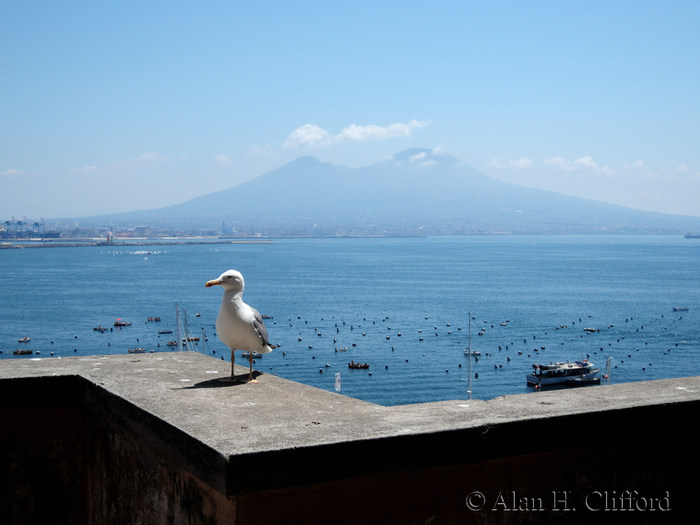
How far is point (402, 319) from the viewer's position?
56062 mm

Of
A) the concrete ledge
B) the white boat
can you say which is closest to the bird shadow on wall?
the concrete ledge

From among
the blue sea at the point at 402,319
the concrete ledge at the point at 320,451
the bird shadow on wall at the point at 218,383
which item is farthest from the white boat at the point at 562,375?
the concrete ledge at the point at 320,451

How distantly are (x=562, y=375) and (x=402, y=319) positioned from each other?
2221 cm

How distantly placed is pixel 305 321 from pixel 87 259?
307 feet

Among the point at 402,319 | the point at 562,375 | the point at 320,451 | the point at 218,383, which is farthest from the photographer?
the point at 402,319

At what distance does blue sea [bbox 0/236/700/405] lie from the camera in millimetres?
37719

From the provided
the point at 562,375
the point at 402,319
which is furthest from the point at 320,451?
the point at 402,319

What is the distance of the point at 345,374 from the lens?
3678 centimetres

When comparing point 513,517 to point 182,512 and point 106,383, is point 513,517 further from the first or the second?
point 106,383

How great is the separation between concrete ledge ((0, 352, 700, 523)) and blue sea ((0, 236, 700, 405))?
1632cm

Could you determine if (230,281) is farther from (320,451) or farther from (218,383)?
(320,451)

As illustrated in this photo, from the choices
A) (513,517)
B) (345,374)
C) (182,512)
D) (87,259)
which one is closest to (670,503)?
(513,517)

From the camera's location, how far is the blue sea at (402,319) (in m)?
37.7

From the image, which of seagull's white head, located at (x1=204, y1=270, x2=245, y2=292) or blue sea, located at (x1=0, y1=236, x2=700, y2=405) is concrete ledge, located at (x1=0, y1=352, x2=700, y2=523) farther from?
blue sea, located at (x1=0, y1=236, x2=700, y2=405)
